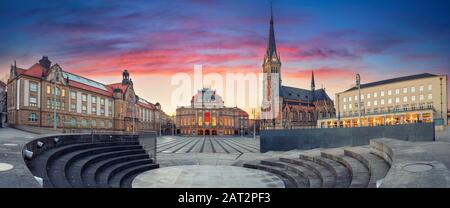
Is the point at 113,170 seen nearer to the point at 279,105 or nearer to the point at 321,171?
the point at 321,171

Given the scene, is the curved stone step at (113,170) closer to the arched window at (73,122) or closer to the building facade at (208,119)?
the arched window at (73,122)

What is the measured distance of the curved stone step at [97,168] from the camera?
8.15 meters

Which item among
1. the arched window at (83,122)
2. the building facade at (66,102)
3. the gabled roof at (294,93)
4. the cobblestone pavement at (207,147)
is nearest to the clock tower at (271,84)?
the gabled roof at (294,93)

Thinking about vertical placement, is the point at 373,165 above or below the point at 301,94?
below

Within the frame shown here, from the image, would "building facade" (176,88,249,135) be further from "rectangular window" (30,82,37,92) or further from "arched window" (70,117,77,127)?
"rectangular window" (30,82,37,92)

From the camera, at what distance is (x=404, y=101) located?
36031 mm

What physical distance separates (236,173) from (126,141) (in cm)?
854

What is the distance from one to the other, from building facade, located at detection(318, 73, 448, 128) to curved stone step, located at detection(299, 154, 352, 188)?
40.1ft

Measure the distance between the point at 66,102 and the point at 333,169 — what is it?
4400cm

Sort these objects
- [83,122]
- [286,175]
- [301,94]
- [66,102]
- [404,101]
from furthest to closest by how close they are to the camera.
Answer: [301,94] < [83,122] < [66,102] < [404,101] < [286,175]

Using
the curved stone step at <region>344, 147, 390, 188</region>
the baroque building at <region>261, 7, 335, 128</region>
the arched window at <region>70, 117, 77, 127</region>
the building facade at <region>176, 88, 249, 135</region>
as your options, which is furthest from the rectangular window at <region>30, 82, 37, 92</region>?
the baroque building at <region>261, 7, 335, 128</region>

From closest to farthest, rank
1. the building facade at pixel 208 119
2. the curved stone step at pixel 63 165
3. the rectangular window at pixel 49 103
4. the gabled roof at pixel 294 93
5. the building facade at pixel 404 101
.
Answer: the curved stone step at pixel 63 165 < the building facade at pixel 404 101 < the rectangular window at pixel 49 103 < the building facade at pixel 208 119 < the gabled roof at pixel 294 93

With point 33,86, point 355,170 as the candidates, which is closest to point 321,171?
point 355,170
